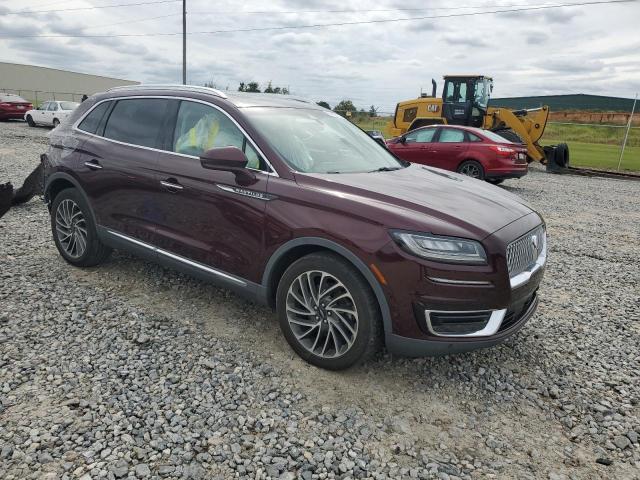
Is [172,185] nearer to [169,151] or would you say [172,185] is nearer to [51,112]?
[169,151]

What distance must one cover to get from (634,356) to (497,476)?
6.30 ft

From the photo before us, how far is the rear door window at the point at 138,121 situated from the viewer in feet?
13.1

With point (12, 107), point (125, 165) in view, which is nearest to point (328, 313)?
point (125, 165)

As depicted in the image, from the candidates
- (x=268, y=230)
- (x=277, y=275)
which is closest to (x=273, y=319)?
(x=277, y=275)

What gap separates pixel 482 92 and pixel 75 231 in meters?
14.8

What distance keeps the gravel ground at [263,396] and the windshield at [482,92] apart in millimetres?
12984

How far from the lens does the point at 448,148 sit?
462 inches

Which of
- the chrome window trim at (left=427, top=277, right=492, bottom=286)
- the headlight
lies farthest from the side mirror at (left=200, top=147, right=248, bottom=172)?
the chrome window trim at (left=427, top=277, right=492, bottom=286)

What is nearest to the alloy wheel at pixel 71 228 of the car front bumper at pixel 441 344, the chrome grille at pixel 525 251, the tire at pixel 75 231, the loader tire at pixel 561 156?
the tire at pixel 75 231

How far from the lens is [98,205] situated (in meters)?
4.31

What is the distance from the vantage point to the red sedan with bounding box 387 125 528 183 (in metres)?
11.1

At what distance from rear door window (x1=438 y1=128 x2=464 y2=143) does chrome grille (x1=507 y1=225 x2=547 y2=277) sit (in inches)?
348

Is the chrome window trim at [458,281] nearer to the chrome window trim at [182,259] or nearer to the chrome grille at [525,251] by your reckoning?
the chrome grille at [525,251]

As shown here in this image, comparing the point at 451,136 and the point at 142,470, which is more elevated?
the point at 451,136
